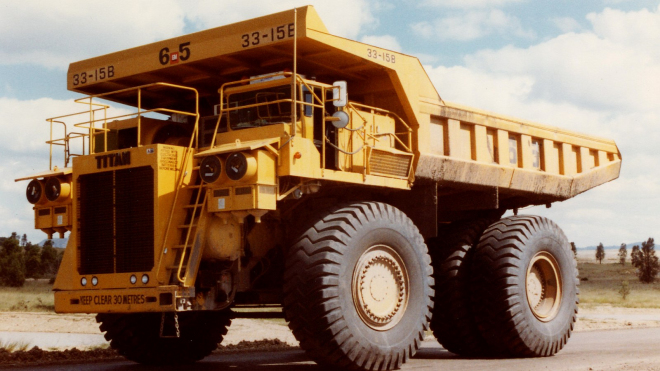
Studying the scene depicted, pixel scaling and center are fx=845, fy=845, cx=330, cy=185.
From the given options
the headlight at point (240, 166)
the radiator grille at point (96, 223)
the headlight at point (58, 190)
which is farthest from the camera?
the headlight at point (58, 190)

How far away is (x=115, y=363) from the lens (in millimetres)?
11422

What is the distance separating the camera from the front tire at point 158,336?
1073 centimetres

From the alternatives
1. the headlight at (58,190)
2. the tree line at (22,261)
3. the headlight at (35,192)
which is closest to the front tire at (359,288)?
the headlight at (58,190)

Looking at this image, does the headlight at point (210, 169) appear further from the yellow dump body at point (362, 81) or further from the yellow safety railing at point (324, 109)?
the yellow dump body at point (362, 81)

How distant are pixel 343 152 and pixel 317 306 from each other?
1944 mm

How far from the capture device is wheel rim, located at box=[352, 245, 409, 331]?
30.0 feet

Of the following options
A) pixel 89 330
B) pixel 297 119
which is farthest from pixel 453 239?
pixel 89 330

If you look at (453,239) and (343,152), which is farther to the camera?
(453,239)

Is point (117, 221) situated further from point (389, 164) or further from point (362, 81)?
point (362, 81)

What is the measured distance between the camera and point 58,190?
10.2 m

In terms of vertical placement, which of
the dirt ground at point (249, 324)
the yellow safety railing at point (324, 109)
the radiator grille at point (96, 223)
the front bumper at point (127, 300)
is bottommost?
the dirt ground at point (249, 324)

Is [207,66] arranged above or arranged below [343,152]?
above

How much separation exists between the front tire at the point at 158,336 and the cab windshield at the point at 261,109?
2.51 m

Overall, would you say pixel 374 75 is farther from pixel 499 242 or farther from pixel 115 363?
pixel 115 363
